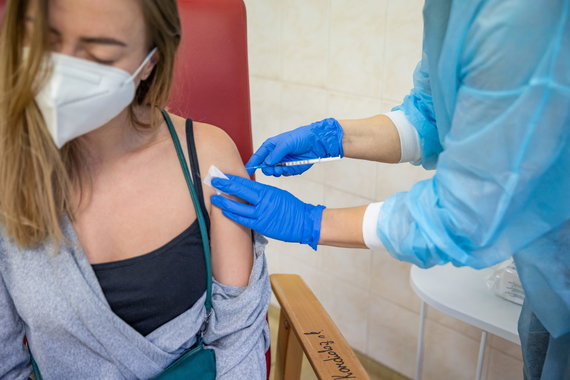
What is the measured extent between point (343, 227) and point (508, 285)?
54 centimetres

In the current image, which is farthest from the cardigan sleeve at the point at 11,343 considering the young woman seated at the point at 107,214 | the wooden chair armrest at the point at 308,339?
the wooden chair armrest at the point at 308,339

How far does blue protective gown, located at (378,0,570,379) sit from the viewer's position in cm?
92

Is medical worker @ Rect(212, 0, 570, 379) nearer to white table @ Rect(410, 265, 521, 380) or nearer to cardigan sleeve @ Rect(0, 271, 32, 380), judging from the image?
white table @ Rect(410, 265, 521, 380)

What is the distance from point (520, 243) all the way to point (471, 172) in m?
0.16

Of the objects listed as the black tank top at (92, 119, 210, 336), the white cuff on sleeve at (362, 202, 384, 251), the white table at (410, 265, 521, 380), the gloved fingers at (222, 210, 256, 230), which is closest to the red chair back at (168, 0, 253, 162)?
the black tank top at (92, 119, 210, 336)

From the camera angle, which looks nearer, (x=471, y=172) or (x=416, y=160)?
(x=471, y=172)

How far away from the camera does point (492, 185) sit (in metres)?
0.98

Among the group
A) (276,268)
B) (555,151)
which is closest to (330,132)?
(555,151)

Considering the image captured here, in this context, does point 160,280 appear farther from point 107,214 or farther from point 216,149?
point 216,149

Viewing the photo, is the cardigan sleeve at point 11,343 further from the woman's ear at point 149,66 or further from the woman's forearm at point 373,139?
the woman's forearm at point 373,139

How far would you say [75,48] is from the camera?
3.04 ft

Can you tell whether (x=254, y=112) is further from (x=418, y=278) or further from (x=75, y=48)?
(x=75, y=48)

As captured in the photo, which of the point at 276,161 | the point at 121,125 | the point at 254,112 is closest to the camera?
the point at 121,125

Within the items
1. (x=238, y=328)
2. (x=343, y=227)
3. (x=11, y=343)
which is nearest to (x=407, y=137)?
(x=343, y=227)
